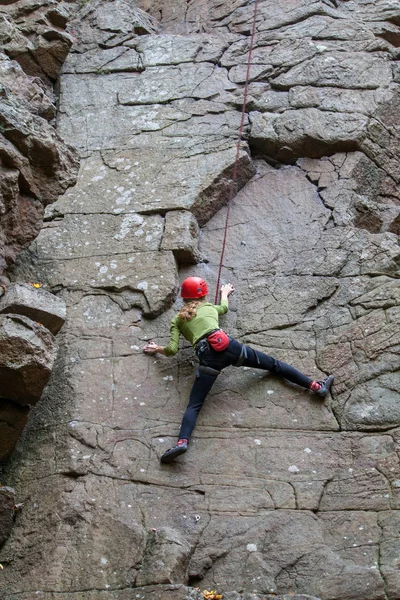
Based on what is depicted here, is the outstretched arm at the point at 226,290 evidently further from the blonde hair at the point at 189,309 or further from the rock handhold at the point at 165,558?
the rock handhold at the point at 165,558

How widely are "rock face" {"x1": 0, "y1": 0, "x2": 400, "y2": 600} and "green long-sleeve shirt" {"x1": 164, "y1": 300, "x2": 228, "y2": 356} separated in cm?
30

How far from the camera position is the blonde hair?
6371 millimetres

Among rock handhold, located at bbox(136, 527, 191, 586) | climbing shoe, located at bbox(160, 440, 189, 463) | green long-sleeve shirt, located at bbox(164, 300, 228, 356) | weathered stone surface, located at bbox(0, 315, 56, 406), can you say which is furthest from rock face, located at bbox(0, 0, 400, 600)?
weathered stone surface, located at bbox(0, 315, 56, 406)

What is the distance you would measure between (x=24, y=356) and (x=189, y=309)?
5.01 feet

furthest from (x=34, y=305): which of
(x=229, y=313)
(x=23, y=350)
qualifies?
(x=229, y=313)

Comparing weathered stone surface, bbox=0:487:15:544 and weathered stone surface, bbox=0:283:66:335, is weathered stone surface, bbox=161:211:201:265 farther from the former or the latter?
weathered stone surface, bbox=0:487:15:544

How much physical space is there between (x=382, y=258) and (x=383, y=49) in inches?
134

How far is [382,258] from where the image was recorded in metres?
7.00

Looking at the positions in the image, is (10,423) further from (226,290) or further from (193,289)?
(226,290)

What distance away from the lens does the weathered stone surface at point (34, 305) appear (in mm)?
5918

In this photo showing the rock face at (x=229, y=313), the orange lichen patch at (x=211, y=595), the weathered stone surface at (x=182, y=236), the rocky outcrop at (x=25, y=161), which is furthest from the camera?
the weathered stone surface at (x=182, y=236)

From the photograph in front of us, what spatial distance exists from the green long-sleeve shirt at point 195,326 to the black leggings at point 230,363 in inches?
6.3

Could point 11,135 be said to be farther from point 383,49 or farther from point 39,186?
point 383,49

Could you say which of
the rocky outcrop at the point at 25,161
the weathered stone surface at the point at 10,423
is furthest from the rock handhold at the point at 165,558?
the rocky outcrop at the point at 25,161
